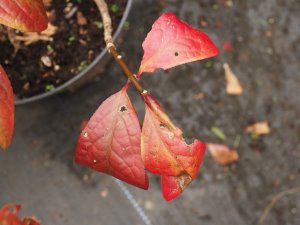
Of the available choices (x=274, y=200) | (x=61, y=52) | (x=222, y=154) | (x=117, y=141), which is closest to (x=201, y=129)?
(x=222, y=154)

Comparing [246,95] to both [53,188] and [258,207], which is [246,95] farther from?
[53,188]

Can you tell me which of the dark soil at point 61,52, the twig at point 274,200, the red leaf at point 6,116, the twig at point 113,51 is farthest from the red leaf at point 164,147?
the twig at point 274,200

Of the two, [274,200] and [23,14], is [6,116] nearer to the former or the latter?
[23,14]

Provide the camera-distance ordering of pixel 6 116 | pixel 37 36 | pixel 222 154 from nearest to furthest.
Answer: pixel 6 116 → pixel 37 36 → pixel 222 154

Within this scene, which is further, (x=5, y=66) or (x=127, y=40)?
(x=127, y=40)

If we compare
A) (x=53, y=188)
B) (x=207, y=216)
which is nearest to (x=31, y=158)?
(x=53, y=188)

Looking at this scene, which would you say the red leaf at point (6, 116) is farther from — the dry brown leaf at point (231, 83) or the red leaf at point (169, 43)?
the dry brown leaf at point (231, 83)
